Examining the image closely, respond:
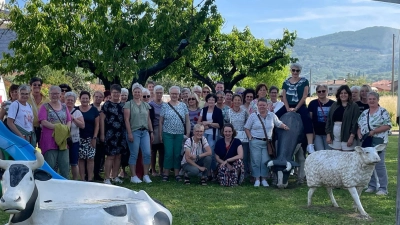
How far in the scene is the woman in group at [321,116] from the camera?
384 inches

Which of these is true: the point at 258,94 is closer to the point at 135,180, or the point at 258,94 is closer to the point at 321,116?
the point at 321,116

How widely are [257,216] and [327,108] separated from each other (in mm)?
3225

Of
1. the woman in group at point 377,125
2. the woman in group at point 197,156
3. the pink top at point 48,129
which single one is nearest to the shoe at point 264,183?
the woman in group at point 197,156

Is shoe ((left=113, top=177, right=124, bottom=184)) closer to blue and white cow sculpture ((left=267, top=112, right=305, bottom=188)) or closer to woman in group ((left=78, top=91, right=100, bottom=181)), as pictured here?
woman in group ((left=78, top=91, right=100, bottom=181))

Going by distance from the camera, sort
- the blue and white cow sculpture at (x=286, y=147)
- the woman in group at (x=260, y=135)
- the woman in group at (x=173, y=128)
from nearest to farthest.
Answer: the blue and white cow sculpture at (x=286, y=147) → the woman in group at (x=260, y=135) → the woman in group at (x=173, y=128)

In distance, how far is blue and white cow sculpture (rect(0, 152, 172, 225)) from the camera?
4.23m

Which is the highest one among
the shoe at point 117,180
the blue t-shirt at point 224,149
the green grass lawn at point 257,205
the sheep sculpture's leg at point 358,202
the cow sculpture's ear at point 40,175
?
the cow sculpture's ear at point 40,175

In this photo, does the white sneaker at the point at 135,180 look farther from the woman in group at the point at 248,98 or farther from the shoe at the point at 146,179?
the woman in group at the point at 248,98

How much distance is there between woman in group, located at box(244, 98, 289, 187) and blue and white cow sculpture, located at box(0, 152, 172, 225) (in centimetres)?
520

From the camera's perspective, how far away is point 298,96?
32.8ft

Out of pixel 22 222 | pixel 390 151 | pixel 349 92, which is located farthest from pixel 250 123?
pixel 390 151

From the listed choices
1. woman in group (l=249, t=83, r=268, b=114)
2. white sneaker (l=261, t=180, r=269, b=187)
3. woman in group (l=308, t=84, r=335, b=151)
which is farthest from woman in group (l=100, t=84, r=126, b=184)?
woman in group (l=308, t=84, r=335, b=151)

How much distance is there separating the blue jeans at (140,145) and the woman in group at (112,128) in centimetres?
22

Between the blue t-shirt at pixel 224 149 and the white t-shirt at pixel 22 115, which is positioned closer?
the white t-shirt at pixel 22 115
